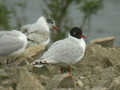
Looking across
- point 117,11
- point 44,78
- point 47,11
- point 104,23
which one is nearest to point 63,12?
point 47,11

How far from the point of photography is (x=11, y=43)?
6.07m

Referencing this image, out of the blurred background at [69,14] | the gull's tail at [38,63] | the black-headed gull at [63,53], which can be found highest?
the blurred background at [69,14]

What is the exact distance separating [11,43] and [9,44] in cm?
4

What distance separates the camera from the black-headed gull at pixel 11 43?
601 cm

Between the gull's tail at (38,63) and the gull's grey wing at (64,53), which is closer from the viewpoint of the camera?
the gull's tail at (38,63)

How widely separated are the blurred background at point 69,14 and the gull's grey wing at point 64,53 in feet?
15.0

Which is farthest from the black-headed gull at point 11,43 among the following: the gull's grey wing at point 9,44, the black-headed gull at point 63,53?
the black-headed gull at point 63,53

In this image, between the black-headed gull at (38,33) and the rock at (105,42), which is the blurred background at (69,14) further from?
the rock at (105,42)

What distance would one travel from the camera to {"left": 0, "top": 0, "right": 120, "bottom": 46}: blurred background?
424 inches

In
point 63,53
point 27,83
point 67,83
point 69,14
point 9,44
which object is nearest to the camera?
point 27,83

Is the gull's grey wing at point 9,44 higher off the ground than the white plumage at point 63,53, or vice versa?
the gull's grey wing at point 9,44

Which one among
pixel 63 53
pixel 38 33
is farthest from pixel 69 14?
pixel 63 53

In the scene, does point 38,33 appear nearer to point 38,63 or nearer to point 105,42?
point 105,42

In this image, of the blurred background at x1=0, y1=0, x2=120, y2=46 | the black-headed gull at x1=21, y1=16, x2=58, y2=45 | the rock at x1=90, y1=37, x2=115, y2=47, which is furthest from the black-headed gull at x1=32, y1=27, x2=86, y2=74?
the blurred background at x1=0, y1=0, x2=120, y2=46
